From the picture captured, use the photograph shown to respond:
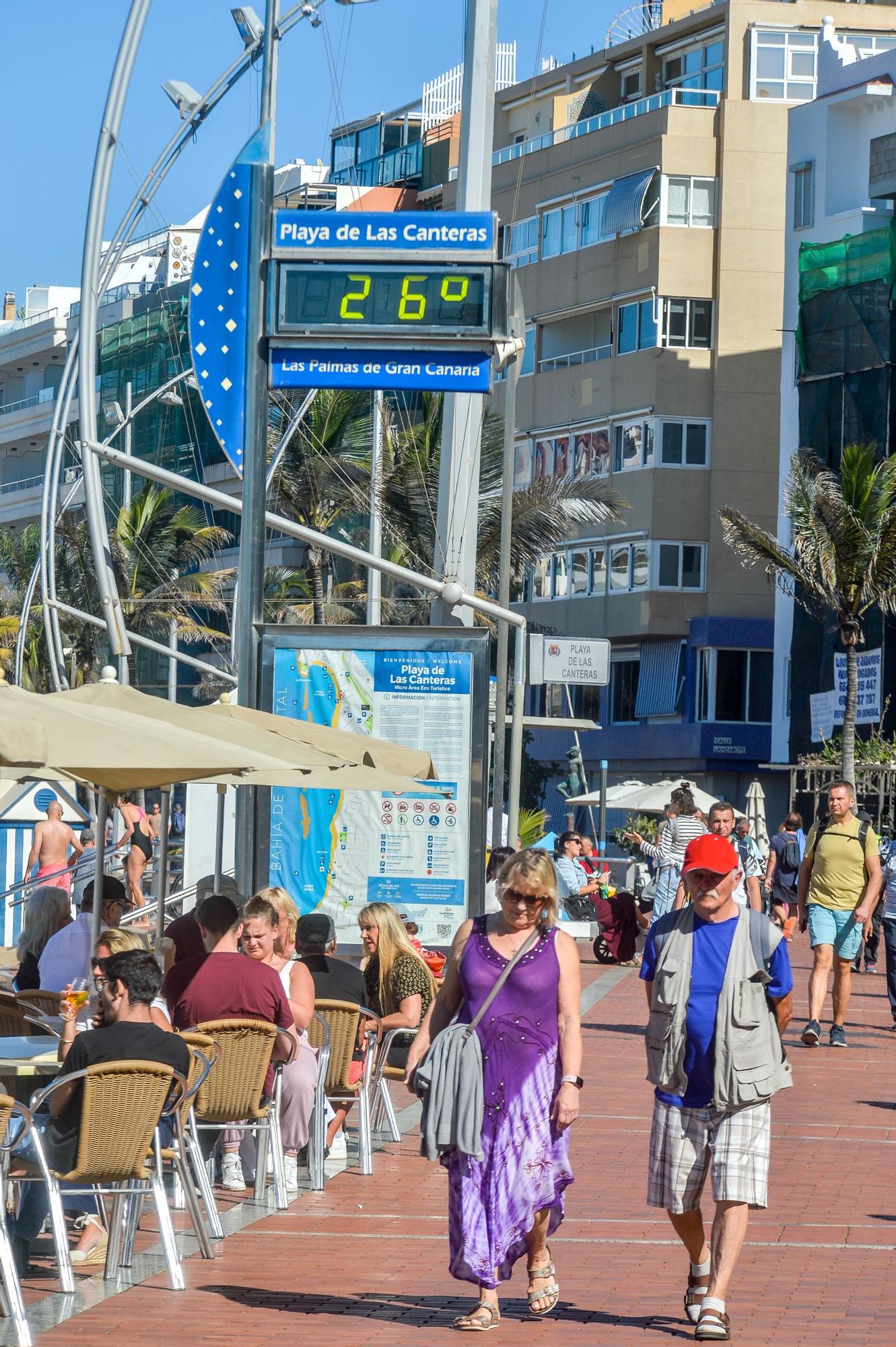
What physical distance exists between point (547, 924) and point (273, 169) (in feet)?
23.9

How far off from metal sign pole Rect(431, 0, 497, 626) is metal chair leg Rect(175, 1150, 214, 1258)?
1151cm

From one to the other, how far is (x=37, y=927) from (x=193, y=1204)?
14.0 ft

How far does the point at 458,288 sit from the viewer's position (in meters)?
12.2

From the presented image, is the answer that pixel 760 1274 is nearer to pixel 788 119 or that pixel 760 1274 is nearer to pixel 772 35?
pixel 788 119

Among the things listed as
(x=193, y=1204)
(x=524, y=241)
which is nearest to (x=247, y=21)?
(x=193, y=1204)

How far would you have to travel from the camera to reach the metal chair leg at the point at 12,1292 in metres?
6.83

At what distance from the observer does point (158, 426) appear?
83250mm

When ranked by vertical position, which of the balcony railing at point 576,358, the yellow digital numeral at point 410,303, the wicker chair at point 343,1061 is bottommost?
the wicker chair at point 343,1061

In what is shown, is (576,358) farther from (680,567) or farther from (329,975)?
(329,975)

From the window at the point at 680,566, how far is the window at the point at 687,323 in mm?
5436

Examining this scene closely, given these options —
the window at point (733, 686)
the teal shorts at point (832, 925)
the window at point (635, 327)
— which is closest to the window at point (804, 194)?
the window at point (635, 327)

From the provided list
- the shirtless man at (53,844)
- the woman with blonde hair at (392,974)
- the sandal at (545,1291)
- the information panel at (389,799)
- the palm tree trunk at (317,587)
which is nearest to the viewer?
the sandal at (545,1291)

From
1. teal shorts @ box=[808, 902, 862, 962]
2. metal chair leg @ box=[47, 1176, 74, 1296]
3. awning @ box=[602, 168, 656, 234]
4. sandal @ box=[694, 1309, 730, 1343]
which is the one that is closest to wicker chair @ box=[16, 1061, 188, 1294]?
metal chair leg @ box=[47, 1176, 74, 1296]

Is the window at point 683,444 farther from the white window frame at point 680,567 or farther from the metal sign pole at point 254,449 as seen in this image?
the metal sign pole at point 254,449
